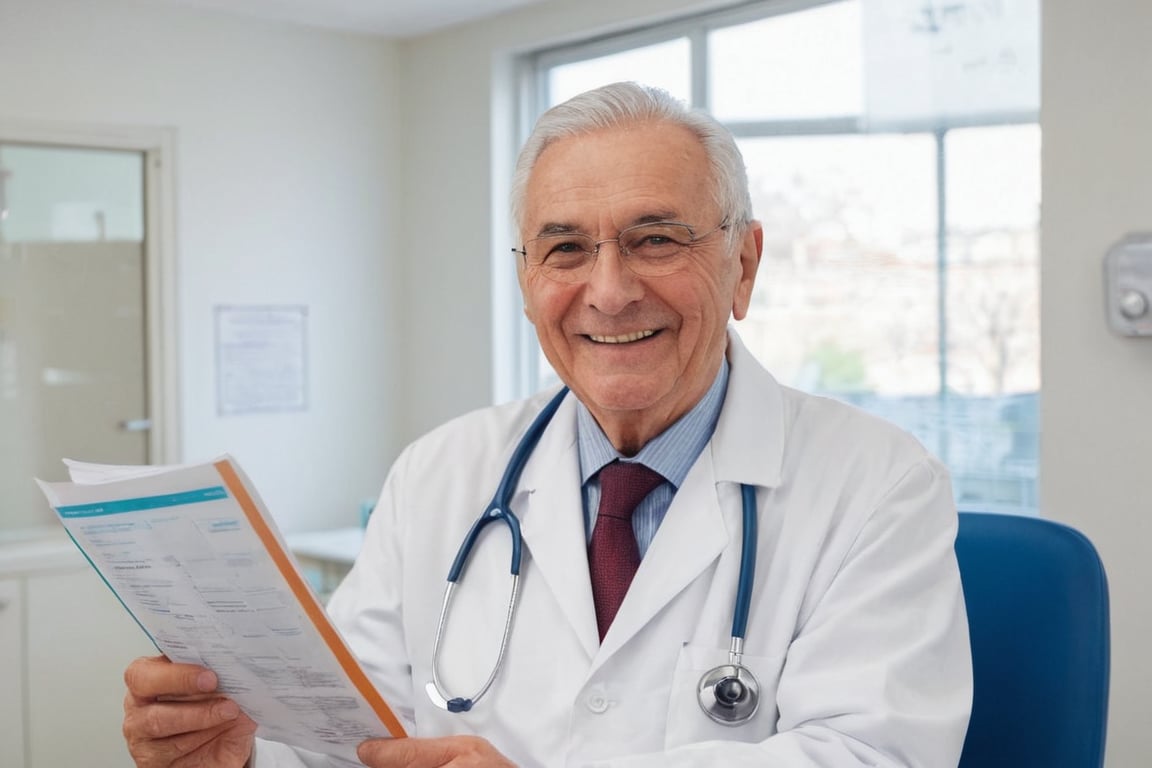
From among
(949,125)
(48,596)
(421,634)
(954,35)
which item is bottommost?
(48,596)

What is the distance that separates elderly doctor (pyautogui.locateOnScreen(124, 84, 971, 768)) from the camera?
1102 mm

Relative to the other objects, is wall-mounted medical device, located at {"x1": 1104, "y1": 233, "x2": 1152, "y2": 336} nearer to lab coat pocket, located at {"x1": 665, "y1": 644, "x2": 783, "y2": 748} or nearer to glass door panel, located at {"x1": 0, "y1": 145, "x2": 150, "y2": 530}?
lab coat pocket, located at {"x1": 665, "y1": 644, "x2": 783, "y2": 748}

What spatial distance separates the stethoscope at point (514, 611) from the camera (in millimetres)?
1145

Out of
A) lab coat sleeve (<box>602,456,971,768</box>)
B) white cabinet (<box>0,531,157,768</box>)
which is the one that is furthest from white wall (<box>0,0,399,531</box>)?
lab coat sleeve (<box>602,456,971,768</box>)

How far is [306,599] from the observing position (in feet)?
3.03

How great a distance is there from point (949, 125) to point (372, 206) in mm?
2248

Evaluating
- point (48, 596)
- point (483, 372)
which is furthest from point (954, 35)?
point (48, 596)

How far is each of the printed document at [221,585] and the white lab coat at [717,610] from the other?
0.23m

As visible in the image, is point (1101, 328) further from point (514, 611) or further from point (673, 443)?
point (514, 611)

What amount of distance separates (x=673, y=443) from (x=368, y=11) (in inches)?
119

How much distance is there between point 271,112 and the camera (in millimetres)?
4000

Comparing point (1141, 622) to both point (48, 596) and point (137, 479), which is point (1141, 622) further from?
point (48, 596)

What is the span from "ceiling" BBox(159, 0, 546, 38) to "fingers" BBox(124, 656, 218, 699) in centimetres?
311

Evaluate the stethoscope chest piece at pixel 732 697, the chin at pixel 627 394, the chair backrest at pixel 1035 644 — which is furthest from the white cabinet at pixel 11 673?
the chair backrest at pixel 1035 644
